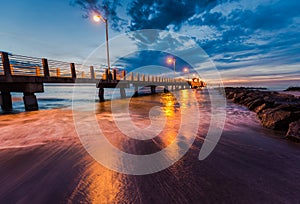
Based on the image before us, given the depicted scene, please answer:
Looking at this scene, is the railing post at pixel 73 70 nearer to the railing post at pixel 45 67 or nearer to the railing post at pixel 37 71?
the railing post at pixel 45 67

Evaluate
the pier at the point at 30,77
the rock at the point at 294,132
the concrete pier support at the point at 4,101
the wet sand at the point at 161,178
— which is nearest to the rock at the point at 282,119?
the rock at the point at 294,132

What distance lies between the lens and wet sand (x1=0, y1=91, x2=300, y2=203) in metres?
1.82

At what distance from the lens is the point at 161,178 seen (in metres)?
2.23

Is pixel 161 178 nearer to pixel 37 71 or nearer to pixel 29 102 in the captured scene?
pixel 29 102

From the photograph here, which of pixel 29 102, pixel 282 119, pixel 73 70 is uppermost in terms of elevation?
pixel 73 70

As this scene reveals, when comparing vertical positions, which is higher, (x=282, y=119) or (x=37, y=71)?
(x=37, y=71)

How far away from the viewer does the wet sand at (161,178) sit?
182 centimetres

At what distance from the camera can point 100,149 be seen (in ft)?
11.0

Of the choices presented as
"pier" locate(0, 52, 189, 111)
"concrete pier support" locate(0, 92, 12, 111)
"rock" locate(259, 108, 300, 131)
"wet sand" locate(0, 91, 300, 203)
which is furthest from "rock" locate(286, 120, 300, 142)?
"concrete pier support" locate(0, 92, 12, 111)

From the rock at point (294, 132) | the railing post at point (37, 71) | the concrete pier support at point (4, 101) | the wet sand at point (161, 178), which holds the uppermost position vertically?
the railing post at point (37, 71)

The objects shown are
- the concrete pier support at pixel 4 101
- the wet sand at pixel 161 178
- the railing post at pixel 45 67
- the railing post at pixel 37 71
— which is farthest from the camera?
the concrete pier support at pixel 4 101

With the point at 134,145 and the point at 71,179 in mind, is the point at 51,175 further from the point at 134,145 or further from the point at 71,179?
the point at 134,145

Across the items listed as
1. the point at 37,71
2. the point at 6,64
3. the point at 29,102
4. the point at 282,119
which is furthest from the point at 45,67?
the point at 282,119

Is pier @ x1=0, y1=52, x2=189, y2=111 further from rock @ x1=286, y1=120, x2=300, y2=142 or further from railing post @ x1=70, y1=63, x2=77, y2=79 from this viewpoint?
rock @ x1=286, y1=120, x2=300, y2=142
